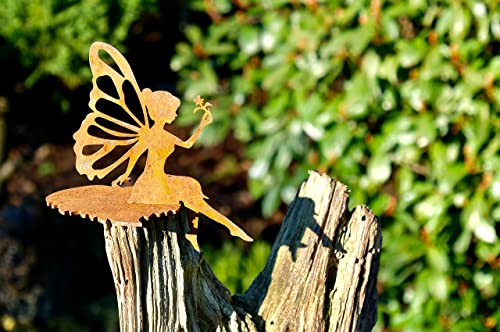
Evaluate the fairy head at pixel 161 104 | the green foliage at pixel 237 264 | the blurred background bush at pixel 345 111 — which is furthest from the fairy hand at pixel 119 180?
the green foliage at pixel 237 264

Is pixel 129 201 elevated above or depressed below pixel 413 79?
below

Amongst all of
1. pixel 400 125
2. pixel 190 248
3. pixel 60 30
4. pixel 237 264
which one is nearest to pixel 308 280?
pixel 190 248

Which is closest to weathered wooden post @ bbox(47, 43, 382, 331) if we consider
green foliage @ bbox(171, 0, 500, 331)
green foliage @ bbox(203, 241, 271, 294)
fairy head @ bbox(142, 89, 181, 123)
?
fairy head @ bbox(142, 89, 181, 123)

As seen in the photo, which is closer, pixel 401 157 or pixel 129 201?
pixel 129 201

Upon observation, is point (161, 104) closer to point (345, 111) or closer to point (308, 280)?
point (308, 280)

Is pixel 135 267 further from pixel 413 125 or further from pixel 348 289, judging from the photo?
pixel 413 125

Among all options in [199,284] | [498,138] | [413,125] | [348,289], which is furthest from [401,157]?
[199,284]

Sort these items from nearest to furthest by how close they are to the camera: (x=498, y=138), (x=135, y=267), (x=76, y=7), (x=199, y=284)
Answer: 1. (x=135, y=267)
2. (x=199, y=284)
3. (x=498, y=138)
4. (x=76, y=7)
